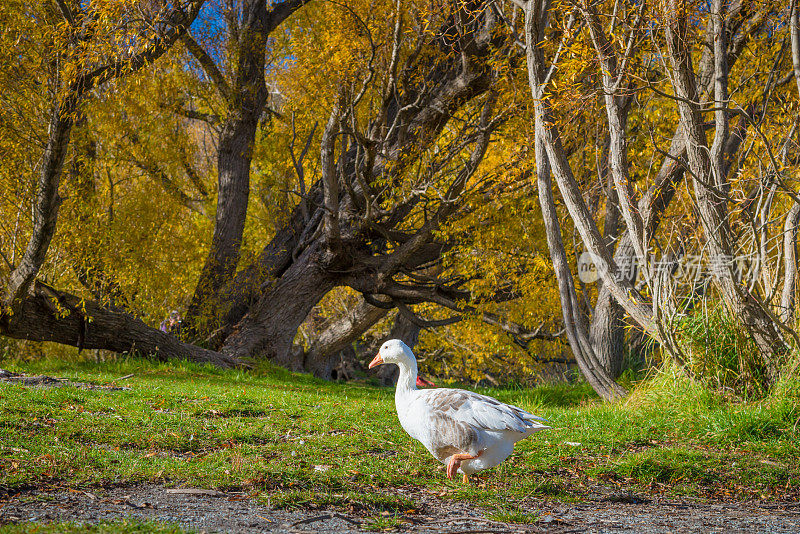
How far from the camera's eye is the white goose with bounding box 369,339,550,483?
15.8 ft

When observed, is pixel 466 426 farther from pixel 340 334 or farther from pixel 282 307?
pixel 340 334

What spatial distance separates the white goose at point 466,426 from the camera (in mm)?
4820

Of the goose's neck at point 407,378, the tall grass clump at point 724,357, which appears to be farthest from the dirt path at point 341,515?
the tall grass clump at point 724,357

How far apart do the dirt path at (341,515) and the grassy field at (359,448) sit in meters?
0.19

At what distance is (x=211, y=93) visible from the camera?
16469 mm

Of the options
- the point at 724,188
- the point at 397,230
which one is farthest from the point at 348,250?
the point at 724,188

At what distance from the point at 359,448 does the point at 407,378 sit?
107 cm

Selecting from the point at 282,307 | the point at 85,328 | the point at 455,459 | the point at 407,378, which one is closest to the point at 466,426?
the point at 455,459

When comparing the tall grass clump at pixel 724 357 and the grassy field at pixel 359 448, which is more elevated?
the tall grass clump at pixel 724 357

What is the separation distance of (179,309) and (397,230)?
5987 mm

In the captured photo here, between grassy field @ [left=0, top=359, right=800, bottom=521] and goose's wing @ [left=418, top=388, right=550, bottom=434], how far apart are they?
520mm

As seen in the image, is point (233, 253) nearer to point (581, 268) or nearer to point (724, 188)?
point (581, 268)

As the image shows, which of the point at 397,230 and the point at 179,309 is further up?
the point at 397,230

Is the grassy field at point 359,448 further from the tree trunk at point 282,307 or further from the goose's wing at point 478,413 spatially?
the tree trunk at point 282,307
